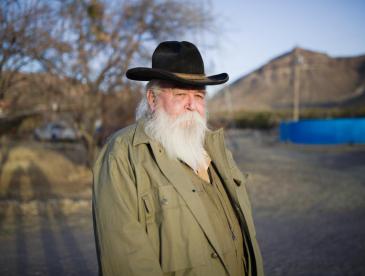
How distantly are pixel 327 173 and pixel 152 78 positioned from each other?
11.7 metres

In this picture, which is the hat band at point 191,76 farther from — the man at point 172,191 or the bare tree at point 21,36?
the bare tree at point 21,36

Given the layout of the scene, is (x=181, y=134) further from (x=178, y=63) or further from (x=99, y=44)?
(x=99, y=44)

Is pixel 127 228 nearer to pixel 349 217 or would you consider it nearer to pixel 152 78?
pixel 152 78

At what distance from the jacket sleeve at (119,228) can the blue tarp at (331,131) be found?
79.0 ft

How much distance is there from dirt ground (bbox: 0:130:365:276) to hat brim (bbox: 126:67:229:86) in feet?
10.1

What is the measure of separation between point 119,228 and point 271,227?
533 cm

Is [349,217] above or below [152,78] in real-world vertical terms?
below

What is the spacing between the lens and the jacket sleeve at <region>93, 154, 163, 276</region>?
5.69ft

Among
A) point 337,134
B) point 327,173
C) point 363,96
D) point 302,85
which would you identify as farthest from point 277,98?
point 327,173

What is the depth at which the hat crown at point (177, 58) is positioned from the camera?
207cm

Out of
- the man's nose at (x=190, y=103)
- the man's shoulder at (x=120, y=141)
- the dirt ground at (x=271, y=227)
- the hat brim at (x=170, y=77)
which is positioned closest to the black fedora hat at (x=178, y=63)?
the hat brim at (x=170, y=77)

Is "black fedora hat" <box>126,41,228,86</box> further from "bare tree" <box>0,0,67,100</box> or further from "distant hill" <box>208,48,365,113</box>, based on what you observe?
"distant hill" <box>208,48,365,113</box>

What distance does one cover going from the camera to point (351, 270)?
14.7ft

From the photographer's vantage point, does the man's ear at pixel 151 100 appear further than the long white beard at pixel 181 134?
Yes
